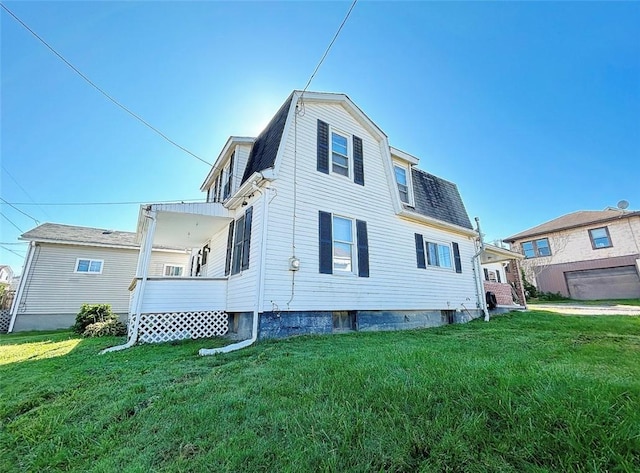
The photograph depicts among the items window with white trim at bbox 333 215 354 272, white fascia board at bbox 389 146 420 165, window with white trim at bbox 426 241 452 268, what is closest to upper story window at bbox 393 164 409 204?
white fascia board at bbox 389 146 420 165

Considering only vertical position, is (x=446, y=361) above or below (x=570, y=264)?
below

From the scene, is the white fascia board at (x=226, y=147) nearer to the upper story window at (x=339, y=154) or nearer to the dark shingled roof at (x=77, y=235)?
the upper story window at (x=339, y=154)

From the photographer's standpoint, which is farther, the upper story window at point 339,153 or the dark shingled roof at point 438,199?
the dark shingled roof at point 438,199

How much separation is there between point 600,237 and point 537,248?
3.94 metres

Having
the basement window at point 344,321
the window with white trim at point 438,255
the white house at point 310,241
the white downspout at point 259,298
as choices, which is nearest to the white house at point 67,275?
the white house at point 310,241

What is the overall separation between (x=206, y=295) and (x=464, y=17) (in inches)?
400

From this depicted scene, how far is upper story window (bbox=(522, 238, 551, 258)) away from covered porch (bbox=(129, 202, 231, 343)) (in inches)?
1016

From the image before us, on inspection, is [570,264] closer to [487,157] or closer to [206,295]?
[487,157]

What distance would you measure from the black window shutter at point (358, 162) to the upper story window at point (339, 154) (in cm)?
26

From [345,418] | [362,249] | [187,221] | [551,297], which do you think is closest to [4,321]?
[187,221]

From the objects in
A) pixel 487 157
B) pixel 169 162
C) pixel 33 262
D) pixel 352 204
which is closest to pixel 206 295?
pixel 352 204

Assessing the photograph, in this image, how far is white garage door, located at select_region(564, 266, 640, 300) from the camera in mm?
18844

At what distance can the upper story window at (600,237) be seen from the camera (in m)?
20.0

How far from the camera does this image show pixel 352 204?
8008 millimetres
